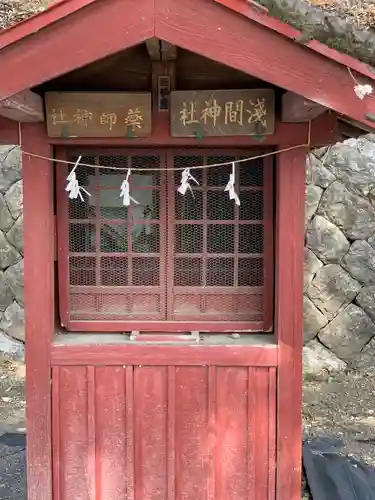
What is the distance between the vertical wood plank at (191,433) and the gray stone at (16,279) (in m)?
6.04

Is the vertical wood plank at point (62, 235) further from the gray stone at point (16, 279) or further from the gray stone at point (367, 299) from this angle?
the gray stone at point (367, 299)

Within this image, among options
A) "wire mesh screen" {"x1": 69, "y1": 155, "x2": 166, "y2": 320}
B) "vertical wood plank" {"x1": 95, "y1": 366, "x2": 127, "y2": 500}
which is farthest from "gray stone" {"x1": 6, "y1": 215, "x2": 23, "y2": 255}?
"vertical wood plank" {"x1": 95, "y1": 366, "x2": 127, "y2": 500}

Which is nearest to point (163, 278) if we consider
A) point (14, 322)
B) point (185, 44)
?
point (185, 44)

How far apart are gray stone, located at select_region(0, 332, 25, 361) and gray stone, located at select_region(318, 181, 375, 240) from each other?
16.9ft

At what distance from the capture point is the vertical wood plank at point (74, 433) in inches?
146

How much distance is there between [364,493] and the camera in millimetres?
4578

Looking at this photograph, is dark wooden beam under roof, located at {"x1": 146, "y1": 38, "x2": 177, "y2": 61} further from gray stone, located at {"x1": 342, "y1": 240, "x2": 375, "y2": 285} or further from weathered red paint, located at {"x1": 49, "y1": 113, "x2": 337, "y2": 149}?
gray stone, located at {"x1": 342, "y1": 240, "x2": 375, "y2": 285}

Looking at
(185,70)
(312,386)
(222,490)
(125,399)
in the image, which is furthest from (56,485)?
(312,386)

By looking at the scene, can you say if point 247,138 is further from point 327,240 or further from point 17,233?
point 17,233

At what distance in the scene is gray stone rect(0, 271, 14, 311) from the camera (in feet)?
30.5

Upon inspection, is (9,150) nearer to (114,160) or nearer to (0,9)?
(0,9)

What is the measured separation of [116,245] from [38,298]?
612 mm

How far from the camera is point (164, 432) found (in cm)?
372

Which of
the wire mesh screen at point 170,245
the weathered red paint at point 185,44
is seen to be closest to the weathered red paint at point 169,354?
the wire mesh screen at point 170,245
